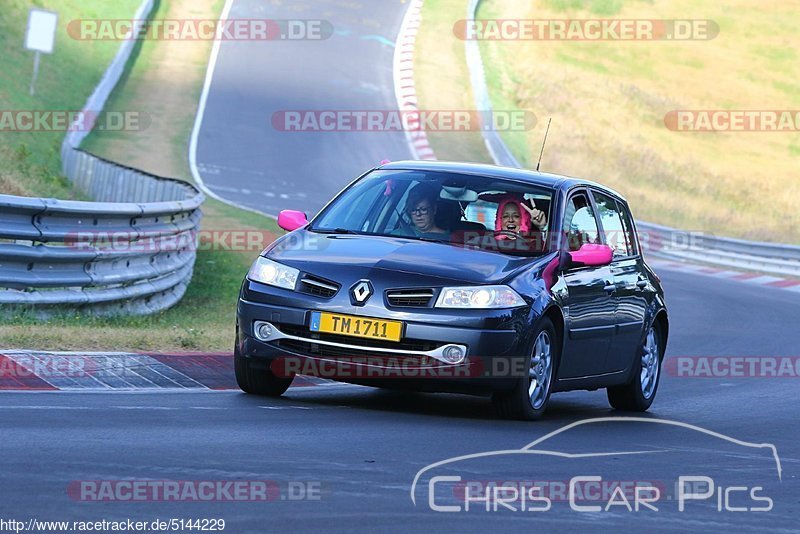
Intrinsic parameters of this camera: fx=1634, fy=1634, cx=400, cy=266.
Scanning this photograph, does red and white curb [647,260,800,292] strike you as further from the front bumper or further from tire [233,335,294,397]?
the front bumper

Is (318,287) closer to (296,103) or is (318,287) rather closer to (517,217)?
(517,217)

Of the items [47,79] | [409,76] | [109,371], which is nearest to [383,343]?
[109,371]

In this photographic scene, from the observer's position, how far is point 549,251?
10.5 meters

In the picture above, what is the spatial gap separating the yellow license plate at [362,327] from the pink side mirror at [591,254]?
160cm

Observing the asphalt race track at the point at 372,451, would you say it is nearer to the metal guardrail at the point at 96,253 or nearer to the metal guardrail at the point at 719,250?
the metal guardrail at the point at 96,253

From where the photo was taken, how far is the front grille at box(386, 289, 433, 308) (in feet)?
31.5

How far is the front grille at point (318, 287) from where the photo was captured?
9680mm

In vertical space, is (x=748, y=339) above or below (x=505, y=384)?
below

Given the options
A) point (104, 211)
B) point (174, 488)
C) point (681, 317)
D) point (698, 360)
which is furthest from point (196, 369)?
point (681, 317)

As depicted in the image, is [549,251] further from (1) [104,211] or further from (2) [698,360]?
(2) [698,360]

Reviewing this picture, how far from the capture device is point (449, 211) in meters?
10.6

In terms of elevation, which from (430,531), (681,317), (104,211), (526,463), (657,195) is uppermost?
(430,531)

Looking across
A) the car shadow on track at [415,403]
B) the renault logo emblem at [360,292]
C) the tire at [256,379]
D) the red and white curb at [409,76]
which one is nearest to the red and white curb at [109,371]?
the tire at [256,379]

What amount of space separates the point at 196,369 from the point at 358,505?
488cm
